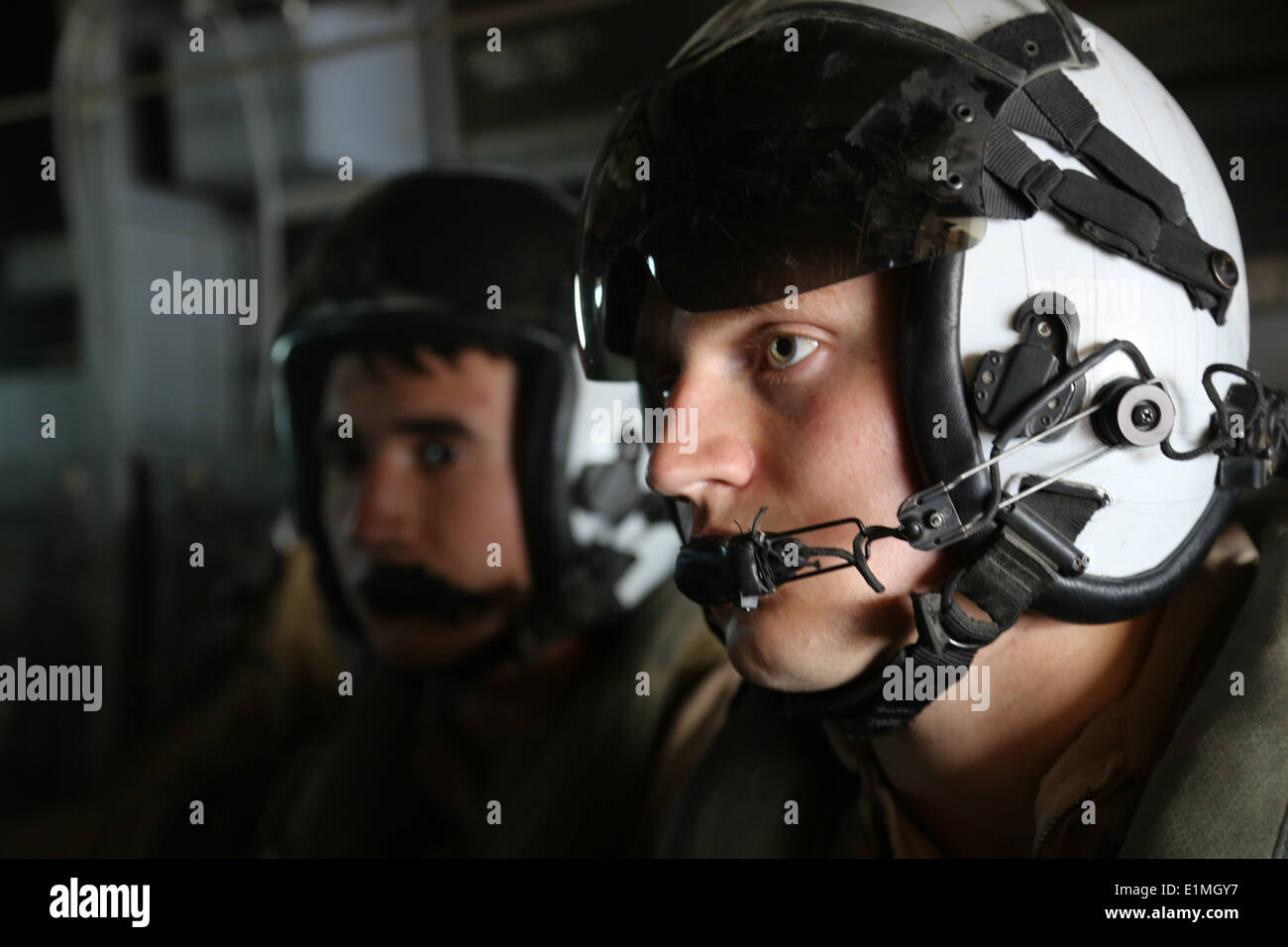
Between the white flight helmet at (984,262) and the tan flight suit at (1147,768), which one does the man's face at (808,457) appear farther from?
the tan flight suit at (1147,768)

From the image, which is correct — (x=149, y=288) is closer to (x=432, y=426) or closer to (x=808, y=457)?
(x=432, y=426)

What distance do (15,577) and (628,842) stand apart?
2.37 meters

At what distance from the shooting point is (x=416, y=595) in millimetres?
1585

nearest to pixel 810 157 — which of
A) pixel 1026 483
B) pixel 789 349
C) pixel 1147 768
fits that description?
pixel 789 349

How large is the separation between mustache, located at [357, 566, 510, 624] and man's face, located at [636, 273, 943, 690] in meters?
0.75

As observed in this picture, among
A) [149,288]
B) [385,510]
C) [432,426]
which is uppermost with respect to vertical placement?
[149,288]

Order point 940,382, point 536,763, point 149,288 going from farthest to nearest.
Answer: point 149,288 < point 536,763 < point 940,382

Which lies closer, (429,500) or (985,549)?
(985,549)

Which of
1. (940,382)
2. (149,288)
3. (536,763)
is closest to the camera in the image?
(940,382)

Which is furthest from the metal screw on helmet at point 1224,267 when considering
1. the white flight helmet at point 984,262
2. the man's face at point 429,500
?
the man's face at point 429,500

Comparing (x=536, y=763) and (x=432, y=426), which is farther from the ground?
(x=432, y=426)

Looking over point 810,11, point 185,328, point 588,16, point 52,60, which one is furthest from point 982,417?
point 52,60

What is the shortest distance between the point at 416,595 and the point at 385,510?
0.12 meters

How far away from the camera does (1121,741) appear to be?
93 centimetres
